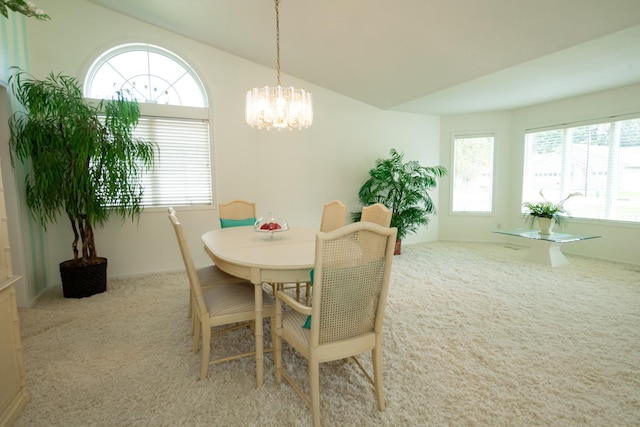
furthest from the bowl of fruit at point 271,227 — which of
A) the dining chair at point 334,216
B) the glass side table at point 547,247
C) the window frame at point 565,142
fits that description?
the window frame at point 565,142

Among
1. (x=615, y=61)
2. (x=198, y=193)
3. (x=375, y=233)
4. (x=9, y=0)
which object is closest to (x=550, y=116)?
(x=615, y=61)

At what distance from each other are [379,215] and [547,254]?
130 inches

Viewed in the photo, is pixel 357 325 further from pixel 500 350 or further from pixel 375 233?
pixel 500 350

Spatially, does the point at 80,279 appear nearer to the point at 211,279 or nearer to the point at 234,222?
the point at 234,222

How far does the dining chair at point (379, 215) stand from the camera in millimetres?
2467

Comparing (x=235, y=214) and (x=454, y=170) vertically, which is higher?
(x=454, y=170)

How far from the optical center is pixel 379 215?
2.56 meters

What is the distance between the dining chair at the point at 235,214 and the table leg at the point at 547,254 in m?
4.00

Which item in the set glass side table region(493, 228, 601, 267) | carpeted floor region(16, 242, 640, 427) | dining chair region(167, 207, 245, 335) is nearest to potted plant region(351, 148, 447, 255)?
glass side table region(493, 228, 601, 267)

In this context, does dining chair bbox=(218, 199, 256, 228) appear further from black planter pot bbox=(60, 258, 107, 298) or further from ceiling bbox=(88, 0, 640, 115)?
ceiling bbox=(88, 0, 640, 115)

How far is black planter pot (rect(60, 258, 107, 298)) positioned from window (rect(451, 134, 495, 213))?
5790 mm

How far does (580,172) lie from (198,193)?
5774mm

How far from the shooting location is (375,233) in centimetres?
148

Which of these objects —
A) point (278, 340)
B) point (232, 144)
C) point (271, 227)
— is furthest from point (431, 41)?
point (278, 340)
